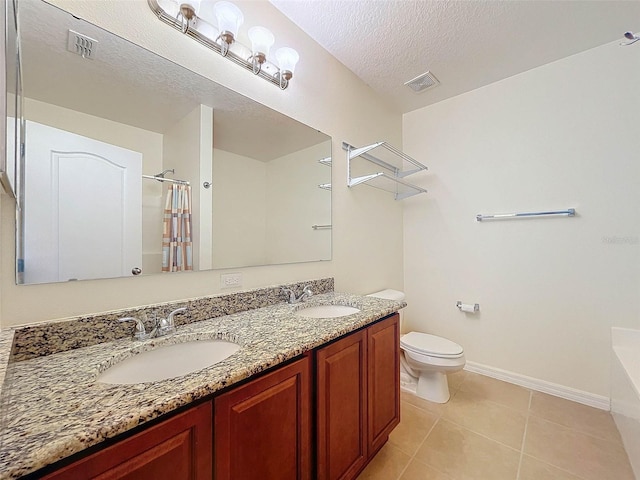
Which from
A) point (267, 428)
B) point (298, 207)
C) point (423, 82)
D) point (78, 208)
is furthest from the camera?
point (423, 82)

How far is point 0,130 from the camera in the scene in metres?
0.67

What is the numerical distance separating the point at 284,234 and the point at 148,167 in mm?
792

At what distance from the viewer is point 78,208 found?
93 centimetres

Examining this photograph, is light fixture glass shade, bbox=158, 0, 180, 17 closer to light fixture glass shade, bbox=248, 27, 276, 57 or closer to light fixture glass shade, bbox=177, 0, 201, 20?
light fixture glass shade, bbox=177, 0, 201, 20

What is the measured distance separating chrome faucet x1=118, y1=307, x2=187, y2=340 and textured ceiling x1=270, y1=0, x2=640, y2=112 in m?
1.83

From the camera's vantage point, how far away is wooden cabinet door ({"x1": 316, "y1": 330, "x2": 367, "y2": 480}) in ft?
3.33

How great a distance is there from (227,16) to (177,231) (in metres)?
1.01

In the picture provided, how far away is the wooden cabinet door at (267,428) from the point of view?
27.9 inches

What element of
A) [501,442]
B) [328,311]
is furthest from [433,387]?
[328,311]

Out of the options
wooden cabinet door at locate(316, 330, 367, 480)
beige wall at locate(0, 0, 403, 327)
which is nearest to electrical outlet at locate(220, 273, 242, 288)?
beige wall at locate(0, 0, 403, 327)

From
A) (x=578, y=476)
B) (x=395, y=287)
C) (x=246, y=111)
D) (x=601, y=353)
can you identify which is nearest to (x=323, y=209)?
(x=246, y=111)

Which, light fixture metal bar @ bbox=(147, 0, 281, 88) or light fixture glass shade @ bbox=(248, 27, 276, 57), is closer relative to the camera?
light fixture metal bar @ bbox=(147, 0, 281, 88)

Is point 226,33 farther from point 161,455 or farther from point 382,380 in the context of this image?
point 382,380

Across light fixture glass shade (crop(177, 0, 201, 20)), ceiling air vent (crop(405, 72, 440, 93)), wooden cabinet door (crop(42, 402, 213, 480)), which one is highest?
ceiling air vent (crop(405, 72, 440, 93))
